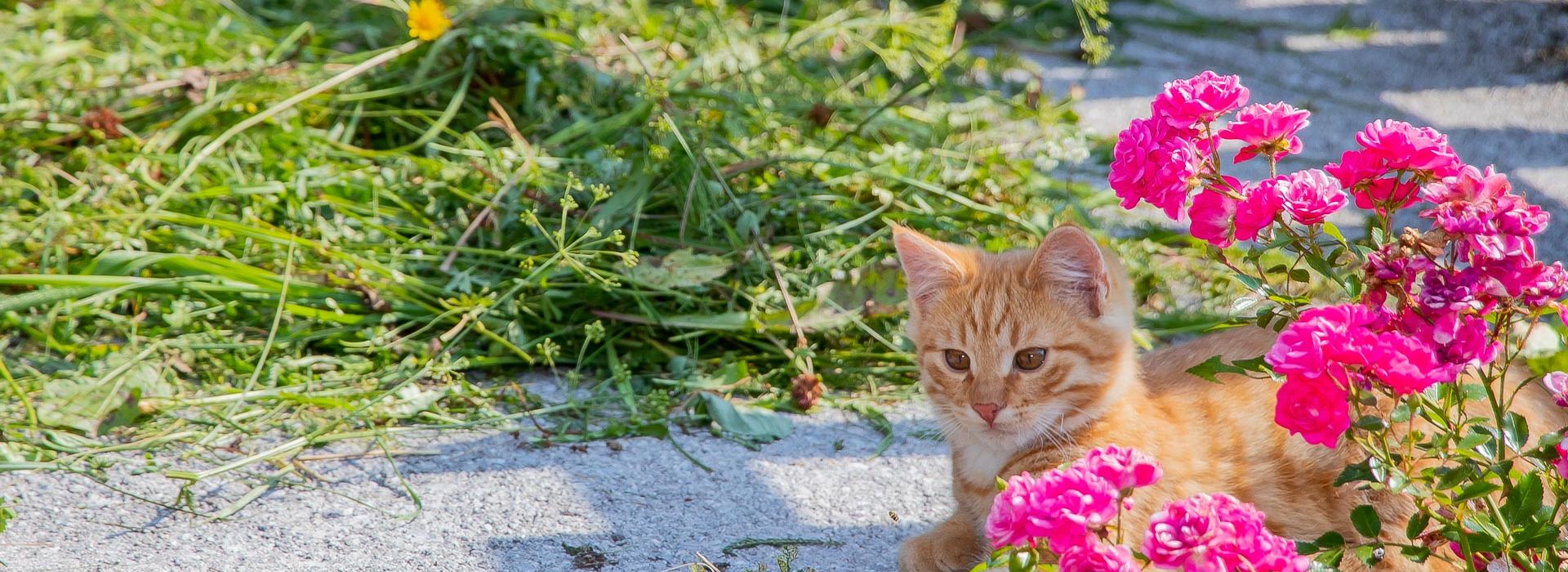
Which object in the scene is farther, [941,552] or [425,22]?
[425,22]

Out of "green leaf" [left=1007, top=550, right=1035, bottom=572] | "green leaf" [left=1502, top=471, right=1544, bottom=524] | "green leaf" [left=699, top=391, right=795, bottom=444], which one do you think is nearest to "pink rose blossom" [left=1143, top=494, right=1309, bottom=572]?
"green leaf" [left=1007, top=550, right=1035, bottom=572]

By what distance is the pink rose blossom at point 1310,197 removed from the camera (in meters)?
1.63

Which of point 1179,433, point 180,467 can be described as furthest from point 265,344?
point 1179,433

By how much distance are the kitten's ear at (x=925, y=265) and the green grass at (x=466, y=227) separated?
24.4 inches

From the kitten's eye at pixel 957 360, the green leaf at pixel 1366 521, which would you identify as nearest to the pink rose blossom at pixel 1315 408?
the green leaf at pixel 1366 521

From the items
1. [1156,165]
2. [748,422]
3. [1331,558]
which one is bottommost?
[748,422]

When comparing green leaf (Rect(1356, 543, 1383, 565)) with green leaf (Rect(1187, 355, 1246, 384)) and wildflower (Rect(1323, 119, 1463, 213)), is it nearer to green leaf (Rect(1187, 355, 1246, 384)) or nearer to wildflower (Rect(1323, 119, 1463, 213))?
green leaf (Rect(1187, 355, 1246, 384))

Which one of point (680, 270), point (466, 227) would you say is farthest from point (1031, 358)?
point (466, 227)

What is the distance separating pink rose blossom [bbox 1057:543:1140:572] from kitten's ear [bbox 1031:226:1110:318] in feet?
2.58

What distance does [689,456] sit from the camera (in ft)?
8.81

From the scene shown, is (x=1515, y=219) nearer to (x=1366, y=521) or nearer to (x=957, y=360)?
(x=1366, y=521)

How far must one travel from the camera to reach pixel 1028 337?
7.23 feet

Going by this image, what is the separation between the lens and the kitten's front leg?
2176mm

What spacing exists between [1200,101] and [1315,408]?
469mm
